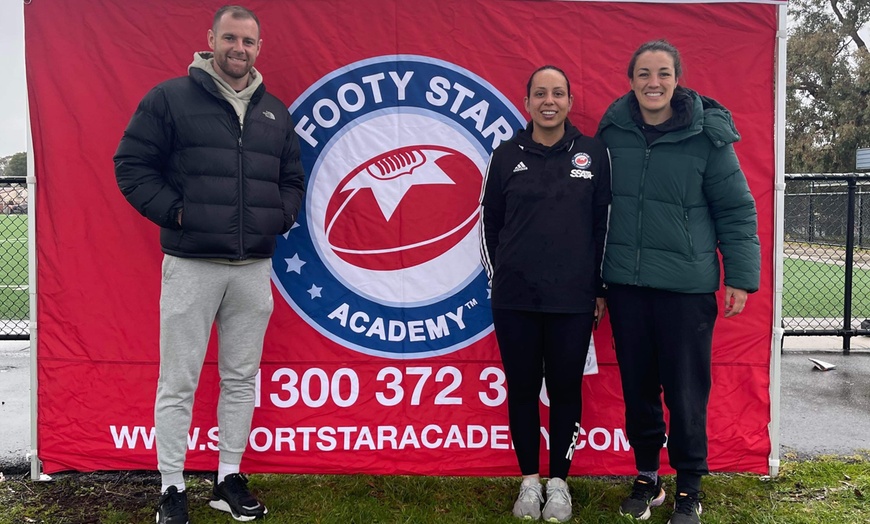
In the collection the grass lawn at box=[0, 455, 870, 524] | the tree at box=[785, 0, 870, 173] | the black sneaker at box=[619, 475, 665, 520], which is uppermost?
the tree at box=[785, 0, 870, 173]

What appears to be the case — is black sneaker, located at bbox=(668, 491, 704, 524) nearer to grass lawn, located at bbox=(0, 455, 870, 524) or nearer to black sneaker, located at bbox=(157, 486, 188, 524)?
grass lawn, located at bbox=(0, 455, 870, 524)

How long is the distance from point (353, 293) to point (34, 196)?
5.23 feet

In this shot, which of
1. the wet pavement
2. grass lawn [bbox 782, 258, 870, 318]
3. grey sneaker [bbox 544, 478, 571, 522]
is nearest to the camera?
grey sneaker [bbox 544, 478, 571, 522]

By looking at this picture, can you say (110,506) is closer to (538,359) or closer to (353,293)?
(353,293)

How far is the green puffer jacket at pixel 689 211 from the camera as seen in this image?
260 centimetres

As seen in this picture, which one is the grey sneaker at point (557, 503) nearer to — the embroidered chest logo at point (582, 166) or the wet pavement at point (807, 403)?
the embroidered chest logo at point (582, 166)

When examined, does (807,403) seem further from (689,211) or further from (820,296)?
(820,296)

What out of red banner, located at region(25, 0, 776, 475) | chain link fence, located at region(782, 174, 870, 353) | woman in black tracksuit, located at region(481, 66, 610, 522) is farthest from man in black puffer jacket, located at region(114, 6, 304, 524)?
chain link fence, located at region(782, 174, 870, 353)

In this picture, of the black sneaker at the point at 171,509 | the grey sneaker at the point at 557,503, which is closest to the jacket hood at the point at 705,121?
the grey sneaker at the point at 557,503

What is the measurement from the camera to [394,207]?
10.8ft

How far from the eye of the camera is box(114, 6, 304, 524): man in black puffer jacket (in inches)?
103

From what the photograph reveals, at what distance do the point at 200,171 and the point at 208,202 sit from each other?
132 mm

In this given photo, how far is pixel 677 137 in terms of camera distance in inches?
102

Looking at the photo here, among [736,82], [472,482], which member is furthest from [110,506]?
[736,82]
